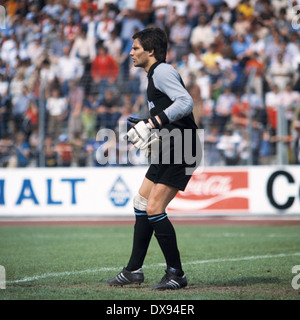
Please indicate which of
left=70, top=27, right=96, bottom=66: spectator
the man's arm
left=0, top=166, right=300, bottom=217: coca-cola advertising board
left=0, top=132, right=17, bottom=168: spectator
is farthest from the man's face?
left=70, top=27, right=96, bottom=66: spectator

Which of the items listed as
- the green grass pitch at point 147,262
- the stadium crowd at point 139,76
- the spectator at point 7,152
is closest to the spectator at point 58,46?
the stadium crowd at point 139,76

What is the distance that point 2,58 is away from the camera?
16969 millimetres

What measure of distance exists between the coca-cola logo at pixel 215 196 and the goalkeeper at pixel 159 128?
293 inches

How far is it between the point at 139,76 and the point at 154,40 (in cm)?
835

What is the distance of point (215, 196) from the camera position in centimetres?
1352

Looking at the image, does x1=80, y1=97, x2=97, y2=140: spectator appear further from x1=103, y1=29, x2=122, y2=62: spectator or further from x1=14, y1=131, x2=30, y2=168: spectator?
x1=103, y1=29, x2=122, y2=62: spectator

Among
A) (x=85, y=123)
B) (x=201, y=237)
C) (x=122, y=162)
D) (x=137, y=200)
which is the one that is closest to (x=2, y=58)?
(x=85, y=123)

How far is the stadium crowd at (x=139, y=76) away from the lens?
13750 millimetres

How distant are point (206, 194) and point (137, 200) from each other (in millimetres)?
7539

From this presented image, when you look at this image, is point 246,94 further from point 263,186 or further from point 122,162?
point 122,162

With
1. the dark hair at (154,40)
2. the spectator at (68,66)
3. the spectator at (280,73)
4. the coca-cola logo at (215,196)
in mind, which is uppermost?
the spectator at (68,66)

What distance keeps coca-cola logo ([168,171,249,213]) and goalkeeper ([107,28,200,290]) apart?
7441mm

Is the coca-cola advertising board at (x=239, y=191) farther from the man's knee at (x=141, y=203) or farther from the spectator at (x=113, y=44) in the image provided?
the man's knee at (x=141, y=203)

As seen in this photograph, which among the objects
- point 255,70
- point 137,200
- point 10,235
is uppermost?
point 255,70
